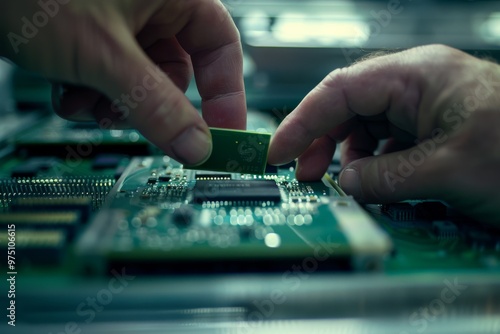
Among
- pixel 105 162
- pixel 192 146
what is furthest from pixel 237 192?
pixel 105 162

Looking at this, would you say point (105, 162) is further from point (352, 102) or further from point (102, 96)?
point (352, 102)

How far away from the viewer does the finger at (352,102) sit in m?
1.17

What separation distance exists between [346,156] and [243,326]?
773 millimetres

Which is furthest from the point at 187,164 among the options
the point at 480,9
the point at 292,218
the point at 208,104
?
the point at 480,9

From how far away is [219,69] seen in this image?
1.57 m

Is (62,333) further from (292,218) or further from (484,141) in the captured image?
(484,141)

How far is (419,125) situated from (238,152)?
0.45 metres

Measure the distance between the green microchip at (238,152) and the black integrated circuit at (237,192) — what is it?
0.25 ft

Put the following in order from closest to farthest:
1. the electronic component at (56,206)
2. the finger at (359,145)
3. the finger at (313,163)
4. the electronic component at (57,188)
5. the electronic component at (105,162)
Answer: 1. the electronic component at (56,206)
2. the electronic component at (57,188)
3. the finger at (313,163)
4. the finger at (359,145)
5. the electronic component at (105,162)

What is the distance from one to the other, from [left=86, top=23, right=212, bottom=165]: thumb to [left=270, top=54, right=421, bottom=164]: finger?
10.6 inches

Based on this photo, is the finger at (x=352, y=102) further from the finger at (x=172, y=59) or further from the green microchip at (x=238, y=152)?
the finger at (x=172, y=59)

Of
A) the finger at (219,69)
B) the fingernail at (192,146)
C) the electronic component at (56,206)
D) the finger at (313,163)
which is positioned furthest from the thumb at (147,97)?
the finger at (219,69)

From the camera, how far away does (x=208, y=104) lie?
1591mm

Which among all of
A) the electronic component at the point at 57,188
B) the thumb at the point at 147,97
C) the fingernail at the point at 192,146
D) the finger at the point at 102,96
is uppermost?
the thumb at the point at 147,97
